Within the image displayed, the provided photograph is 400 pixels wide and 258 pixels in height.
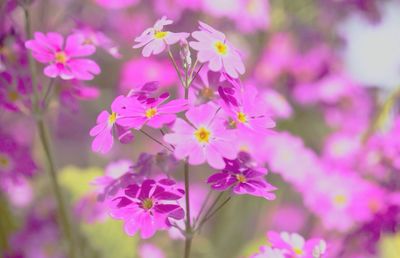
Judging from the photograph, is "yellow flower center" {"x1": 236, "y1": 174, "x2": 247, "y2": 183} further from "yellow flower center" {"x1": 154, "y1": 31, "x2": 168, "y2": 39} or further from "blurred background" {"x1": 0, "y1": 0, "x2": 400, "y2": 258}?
"blurred background" {"x1": 0, "y1": 0, "x2": 400, "y2": 258}

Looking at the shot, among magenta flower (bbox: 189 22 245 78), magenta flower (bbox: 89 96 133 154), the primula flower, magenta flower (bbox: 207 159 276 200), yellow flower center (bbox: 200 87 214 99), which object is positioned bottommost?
the primula flower

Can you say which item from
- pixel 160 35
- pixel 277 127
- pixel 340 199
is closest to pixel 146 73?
pixel 277 127

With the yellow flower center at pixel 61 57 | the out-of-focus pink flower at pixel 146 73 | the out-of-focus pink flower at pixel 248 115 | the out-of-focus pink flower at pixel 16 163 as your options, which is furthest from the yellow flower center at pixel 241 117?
the out-of-focus pink flower at pixel 146 73

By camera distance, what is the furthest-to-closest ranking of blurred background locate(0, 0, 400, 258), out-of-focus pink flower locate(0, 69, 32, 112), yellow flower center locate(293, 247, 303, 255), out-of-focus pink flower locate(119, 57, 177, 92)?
out-of-focus pink flower locate(119, 57, 177, 92), blurred background locate(0, 0, 400, 258), out-of-focus pink flower locate(0, 69, 32, 112), yellow flower center locate(293, 247, 303, 255)

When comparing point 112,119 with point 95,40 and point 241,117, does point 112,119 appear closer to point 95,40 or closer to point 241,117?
point 241,117

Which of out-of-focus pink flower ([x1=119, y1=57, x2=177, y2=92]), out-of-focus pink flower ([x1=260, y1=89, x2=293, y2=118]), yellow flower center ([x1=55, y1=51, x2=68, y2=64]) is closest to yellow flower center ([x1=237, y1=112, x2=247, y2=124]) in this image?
yellow flower center ([x1=55, y1=51, x2=68, y2=64])

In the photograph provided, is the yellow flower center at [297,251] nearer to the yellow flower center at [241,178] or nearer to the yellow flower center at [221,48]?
the yellow flower center at [241,178]

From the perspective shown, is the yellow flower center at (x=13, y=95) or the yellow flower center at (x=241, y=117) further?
the yellow flower center at (x=13, y=95)

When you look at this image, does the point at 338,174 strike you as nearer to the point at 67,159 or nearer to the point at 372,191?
the point at 372,191
